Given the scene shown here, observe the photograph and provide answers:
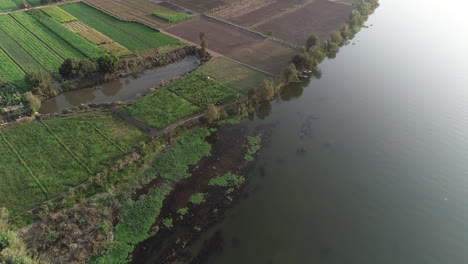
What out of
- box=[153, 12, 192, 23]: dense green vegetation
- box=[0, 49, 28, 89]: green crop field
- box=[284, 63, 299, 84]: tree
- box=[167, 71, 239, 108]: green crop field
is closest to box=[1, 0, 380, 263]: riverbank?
box=[167, 71, 239, 108]: green crop field

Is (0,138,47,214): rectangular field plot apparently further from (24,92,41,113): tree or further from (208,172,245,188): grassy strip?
(208,172,245,188): grassy strip

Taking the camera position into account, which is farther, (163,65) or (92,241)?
(163,65)

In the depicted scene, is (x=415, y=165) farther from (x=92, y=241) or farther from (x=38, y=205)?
(x=38, y=205)

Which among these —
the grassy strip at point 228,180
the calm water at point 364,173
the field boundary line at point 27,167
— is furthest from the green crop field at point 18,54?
the grassy strip at point 228,180

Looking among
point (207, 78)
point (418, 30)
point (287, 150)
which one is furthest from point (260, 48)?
point (418, 30)

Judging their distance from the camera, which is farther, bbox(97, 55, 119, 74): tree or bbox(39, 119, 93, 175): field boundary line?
bbox(97, 55, 119, 74): tree

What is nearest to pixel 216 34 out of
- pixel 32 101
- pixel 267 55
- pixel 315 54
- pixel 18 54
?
pixel 267 55

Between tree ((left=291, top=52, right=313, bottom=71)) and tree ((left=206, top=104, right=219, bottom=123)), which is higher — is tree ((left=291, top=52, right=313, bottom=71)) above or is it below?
above
